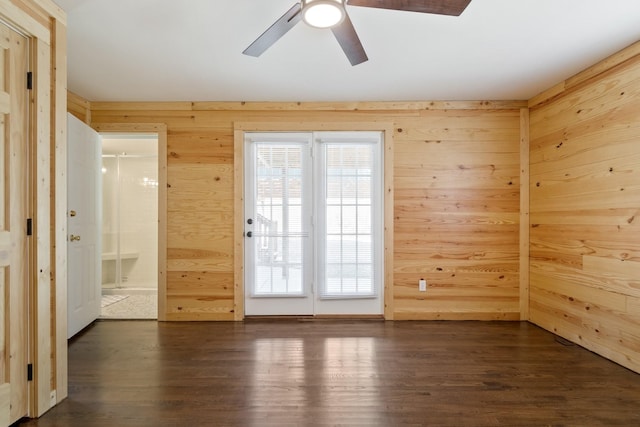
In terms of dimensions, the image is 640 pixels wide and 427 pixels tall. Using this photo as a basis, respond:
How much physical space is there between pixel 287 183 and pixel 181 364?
1.94 m

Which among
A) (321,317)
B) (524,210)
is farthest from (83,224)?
(524,210)

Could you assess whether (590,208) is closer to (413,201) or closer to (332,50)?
(413,201)

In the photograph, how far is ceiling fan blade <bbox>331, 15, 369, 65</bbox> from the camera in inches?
67.0

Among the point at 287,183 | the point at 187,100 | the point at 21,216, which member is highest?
the point at 187,100

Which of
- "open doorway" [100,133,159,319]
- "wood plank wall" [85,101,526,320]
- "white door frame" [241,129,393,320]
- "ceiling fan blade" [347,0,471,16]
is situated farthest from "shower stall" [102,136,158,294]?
"ceiling fan blade" [347,0,471,16]

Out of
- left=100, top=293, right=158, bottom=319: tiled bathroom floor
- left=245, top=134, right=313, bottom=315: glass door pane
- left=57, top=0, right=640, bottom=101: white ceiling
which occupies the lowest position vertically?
left=100, top=293, right=158, bottom=319: tiled bathroom floor

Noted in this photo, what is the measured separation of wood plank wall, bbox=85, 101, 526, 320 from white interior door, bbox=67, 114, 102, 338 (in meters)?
0.51

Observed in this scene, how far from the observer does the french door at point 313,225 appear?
11.5 feet

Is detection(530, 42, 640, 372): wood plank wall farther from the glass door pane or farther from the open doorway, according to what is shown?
the open doorway

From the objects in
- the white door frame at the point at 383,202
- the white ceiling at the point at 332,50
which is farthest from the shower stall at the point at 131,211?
the white door frame at the point at 383,202

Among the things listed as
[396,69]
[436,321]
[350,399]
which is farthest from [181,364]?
[396,69]

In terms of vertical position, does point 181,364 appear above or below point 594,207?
below

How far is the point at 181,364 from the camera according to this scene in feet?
8.13

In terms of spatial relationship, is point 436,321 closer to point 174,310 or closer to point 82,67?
point 174,310
